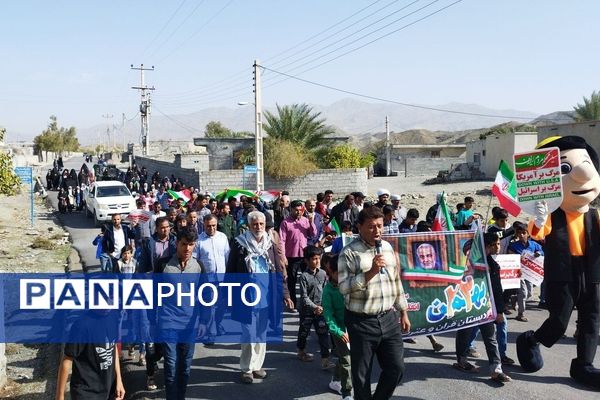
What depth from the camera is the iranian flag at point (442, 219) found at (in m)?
9.02

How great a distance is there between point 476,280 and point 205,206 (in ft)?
22.5

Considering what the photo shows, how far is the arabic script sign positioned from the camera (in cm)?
606

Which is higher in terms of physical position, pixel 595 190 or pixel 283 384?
pixel 595 190

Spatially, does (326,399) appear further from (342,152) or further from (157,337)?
(342,152)

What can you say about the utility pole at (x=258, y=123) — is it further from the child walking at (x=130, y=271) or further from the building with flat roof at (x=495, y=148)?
the building with flat roof at (x=495, y=148)

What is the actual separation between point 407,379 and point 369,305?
1973mm

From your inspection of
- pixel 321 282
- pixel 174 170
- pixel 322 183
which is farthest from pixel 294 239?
pixel 174 170

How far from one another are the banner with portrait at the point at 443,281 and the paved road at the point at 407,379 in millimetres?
564

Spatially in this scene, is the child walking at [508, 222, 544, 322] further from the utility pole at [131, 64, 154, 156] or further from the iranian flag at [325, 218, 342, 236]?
the utility pole at [131, 64, 154, 156]

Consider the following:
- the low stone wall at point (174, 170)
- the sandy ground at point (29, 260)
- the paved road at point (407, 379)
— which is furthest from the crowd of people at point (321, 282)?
the low stone wall at point (174, 170)

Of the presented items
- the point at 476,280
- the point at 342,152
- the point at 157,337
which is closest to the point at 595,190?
the point at 476,280

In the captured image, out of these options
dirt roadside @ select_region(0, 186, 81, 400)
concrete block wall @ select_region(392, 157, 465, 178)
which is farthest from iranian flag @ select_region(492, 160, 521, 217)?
concrete block wall @ select_region(392, 157, 465, 178)

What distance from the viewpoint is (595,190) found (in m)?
6.21

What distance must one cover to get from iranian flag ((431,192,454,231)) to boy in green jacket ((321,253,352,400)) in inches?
150
